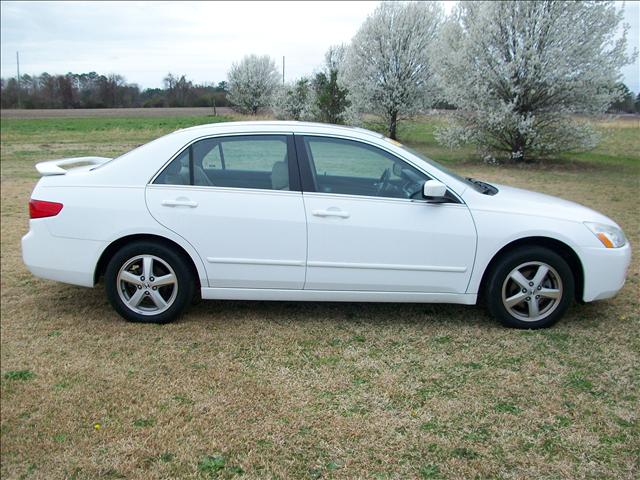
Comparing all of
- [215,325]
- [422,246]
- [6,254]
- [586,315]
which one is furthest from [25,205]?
[586,315]

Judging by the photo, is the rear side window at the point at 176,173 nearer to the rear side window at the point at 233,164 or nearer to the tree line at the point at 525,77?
the rear side window at the point at 233,164

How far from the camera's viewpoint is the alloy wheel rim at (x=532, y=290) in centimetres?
429

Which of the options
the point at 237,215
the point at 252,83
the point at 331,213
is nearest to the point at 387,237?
the point at 331,213

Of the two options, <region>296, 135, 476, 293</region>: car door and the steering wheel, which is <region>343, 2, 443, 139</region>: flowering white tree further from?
<region>296, 135, 476, 293</region>: car door

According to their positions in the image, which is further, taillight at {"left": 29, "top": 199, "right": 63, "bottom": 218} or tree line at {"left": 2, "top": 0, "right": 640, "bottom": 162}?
tree line at {"left": 2, "top": 0, "right": 640, "bottom": 162}

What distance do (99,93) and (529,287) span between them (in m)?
7.78

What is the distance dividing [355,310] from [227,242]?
49.9 inches

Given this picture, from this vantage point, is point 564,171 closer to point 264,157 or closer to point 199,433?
point 264,157

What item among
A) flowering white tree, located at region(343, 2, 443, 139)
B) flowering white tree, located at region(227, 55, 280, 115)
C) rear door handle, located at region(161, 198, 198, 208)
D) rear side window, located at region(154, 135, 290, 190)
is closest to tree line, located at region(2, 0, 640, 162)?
flowering white tree, located at region(227, 55, 280, 115)

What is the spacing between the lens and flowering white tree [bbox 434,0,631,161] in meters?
15.4

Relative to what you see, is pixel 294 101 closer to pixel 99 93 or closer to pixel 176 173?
pixel 99 93

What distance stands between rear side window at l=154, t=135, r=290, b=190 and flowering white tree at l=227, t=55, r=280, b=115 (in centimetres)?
283

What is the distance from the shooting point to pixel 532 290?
4316 millimetres

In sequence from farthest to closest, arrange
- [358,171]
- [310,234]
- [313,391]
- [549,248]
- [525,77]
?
1. [525,77]
2. [358,171]
3. [549,248]
4. [310,234]
5. [313,391]
